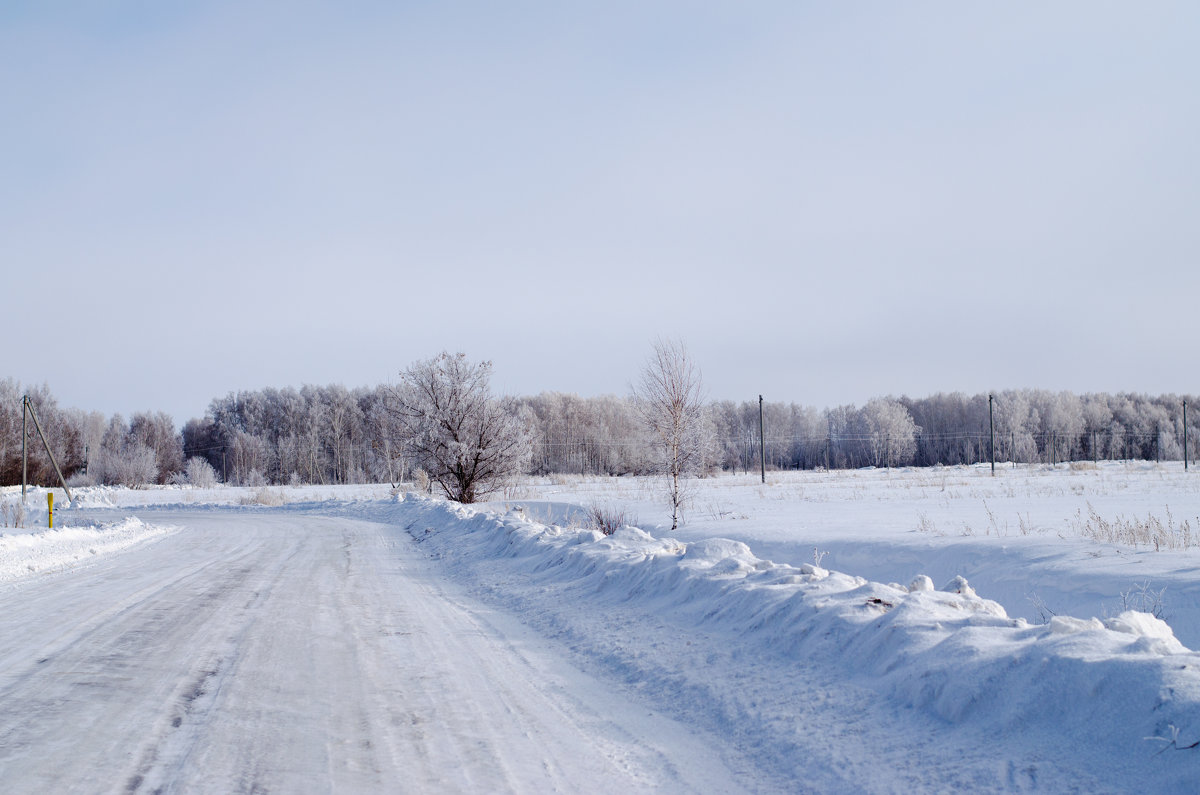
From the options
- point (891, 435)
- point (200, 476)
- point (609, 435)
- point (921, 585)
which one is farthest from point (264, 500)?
point (891, 435)

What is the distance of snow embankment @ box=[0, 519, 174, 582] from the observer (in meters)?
13.9

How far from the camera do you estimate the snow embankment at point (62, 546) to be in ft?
45.7

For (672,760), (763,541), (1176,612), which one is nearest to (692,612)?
(672,760)

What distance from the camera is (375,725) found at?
186 inches

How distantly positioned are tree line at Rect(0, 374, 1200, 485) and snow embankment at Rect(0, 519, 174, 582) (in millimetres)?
56534

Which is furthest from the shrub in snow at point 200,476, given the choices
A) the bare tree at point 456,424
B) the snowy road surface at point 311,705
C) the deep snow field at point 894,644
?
the snowy road surface at point 311,705

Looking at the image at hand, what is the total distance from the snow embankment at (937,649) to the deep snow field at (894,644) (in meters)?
0.01

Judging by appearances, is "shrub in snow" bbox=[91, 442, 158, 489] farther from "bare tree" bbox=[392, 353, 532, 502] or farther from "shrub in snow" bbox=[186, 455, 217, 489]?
"bare tree" bbox=[392, 353, 532, 502]

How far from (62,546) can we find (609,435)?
79.1m

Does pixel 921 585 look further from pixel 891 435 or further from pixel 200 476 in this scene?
pixel 891 435

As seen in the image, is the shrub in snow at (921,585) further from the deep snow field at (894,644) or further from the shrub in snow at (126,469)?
the shrub in snow at (126,469)

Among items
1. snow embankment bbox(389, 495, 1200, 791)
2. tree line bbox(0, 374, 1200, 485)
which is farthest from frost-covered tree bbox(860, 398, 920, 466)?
snow embankment bbox(389, 495, 1200, 791)

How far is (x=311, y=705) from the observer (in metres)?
5.13

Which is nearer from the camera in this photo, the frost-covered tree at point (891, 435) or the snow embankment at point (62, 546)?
the snow embankment at point (62, 546)
